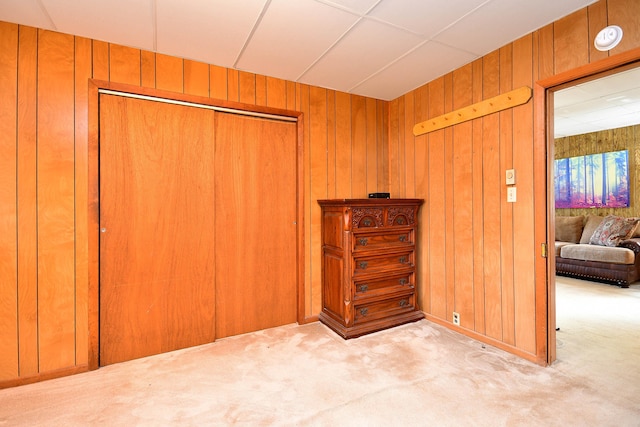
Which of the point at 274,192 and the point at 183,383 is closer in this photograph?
the point at 183,383

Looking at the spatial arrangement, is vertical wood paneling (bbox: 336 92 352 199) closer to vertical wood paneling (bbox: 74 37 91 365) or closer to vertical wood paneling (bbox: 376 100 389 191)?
vertical wood paneling (bbox: 376 100 389 191)

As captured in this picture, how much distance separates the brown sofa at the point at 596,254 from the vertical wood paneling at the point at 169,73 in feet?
18.8

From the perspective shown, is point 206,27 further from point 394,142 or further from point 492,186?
point 492,186

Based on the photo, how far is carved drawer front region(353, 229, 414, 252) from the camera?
2.75 m

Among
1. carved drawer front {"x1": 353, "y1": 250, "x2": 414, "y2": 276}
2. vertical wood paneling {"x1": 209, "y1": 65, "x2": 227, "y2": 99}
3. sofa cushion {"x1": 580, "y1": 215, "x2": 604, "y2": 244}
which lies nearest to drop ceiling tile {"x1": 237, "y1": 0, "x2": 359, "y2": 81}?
vertical wood paneling {"x1": 209, "y1": 65, "x2": 227, "y2": 99}

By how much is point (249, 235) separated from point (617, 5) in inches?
119

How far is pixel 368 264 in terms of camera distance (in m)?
2.81

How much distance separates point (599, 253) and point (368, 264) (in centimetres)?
384

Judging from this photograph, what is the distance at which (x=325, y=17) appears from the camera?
1969 millimetres

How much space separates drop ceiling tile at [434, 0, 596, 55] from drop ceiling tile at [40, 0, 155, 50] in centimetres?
206

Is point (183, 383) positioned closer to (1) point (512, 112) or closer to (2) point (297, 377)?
(2) point (297, 377)

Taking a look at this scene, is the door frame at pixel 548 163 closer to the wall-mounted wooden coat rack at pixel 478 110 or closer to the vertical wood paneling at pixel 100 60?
the wall-mounted wooden coat rack at pixel 478 110

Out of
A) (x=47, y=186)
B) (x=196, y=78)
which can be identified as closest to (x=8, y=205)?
(x=47, y=186)

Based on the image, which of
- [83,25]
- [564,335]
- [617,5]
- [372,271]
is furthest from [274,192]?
[564,335]
